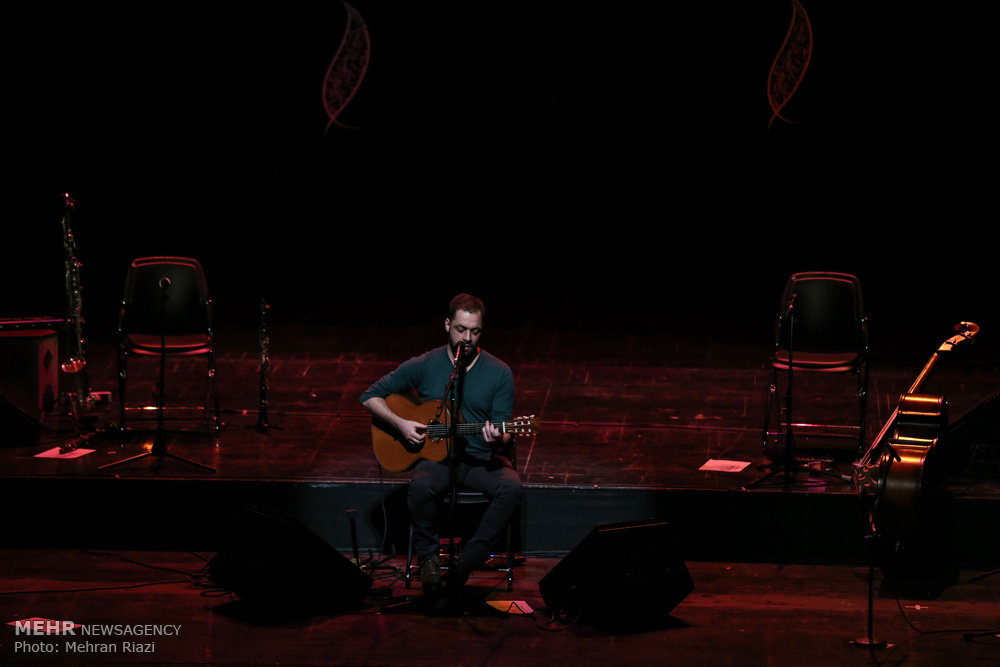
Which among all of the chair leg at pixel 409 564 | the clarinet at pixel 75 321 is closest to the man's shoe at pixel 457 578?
the chair leg at pixel 409 564

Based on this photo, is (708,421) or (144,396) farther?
(144,396)

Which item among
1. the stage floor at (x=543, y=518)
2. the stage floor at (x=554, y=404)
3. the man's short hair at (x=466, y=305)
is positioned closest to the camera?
the stage floor at (x=543, y=518)

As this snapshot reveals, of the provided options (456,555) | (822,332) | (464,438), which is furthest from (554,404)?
(464,438)

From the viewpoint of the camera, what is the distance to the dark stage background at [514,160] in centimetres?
859

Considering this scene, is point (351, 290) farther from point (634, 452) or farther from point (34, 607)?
point (34, 607)

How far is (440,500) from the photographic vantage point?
511 centimetres

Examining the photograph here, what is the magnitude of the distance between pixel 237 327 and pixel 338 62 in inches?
84.3

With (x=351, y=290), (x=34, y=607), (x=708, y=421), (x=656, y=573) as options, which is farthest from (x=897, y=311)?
(x=34, y=607)

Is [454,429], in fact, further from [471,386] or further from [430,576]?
[430,576]

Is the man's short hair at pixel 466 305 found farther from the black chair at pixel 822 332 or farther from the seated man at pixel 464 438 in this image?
the black chair at pixel 822 332

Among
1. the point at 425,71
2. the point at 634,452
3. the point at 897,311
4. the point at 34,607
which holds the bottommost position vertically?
the point at 34,607

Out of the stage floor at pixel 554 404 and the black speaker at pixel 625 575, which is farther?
the stage floor at pixel 554 404

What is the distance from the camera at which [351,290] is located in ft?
30.2

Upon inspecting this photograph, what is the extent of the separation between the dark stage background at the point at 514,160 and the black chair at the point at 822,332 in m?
2.15
